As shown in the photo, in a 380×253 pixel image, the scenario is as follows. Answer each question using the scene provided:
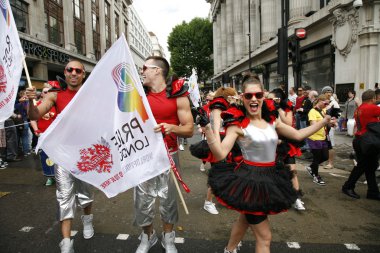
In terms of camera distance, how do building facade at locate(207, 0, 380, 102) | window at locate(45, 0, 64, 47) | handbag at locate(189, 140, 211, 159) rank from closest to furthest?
1. handbag at locate(189, 140, 211, 159)
2. building facade at locate(207, 0, 380, 102)
3. window at locate(45, 0, 64, 47)

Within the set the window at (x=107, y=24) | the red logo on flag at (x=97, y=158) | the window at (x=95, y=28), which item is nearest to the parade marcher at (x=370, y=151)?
the red logo on flag at (x=97, y=158)

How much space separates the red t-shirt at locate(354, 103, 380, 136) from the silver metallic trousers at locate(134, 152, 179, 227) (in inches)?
145

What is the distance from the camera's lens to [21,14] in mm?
19391

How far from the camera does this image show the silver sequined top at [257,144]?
256 cm

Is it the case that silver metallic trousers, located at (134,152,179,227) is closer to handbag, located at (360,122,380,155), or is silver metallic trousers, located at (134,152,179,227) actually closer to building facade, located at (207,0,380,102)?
handbag, located at (360,122,380,155)

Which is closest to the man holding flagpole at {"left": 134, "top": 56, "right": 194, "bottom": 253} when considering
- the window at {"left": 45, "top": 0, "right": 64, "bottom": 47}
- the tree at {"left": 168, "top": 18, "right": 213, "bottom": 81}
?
the window at {"left": 45, "top": 0, "right": 64, "bottom": 47}

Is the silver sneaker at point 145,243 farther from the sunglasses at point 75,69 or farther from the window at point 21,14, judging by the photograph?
the window at point 21,14

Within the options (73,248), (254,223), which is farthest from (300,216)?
(73,248)

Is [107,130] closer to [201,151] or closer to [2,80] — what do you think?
[2,80]

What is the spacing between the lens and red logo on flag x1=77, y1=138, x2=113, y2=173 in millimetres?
2756

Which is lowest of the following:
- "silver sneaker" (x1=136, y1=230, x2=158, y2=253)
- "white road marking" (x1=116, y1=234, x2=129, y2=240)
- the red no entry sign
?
"white road marking" (x1=116, y1=234, x2=129, y2=240)

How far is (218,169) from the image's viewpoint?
2.76 m

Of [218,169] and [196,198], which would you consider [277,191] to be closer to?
[218,169]

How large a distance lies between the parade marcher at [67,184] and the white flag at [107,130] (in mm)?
Answer: 495
